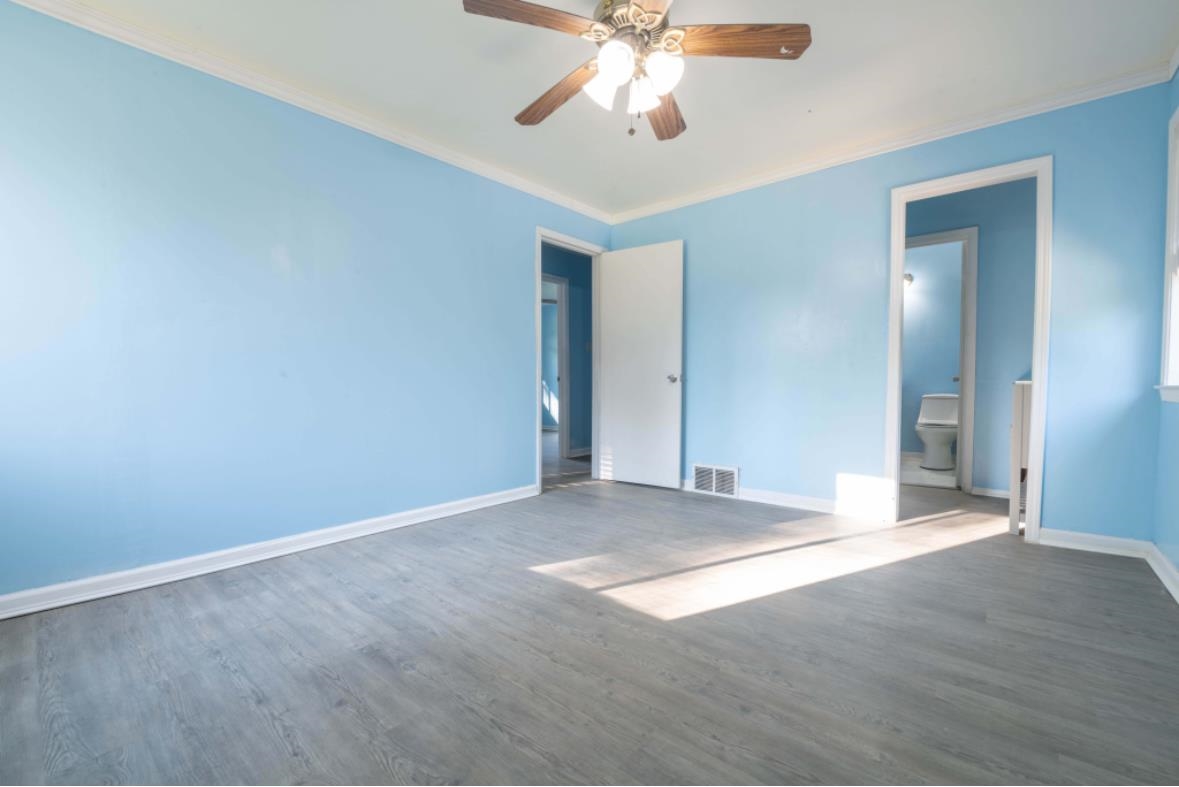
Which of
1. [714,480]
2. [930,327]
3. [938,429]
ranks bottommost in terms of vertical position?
[714,480]

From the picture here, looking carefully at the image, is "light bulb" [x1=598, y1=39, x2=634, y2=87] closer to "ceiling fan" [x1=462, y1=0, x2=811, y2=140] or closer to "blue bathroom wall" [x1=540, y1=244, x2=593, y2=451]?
"ceiling fan" [x1=462, y1=0, x2=811, y2=140]

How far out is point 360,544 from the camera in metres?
2.76

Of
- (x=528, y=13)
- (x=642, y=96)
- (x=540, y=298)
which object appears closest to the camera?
(x=528, y=13)

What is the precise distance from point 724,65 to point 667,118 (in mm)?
406

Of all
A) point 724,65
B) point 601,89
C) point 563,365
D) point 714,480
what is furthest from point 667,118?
point 563,365

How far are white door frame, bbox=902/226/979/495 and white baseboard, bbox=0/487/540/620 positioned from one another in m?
4.32

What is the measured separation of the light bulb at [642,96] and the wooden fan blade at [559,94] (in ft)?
0.67

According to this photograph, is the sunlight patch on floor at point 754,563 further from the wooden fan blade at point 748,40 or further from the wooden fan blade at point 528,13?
the wooden fan blade at point 528,13

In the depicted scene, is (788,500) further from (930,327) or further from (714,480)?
(930,327)

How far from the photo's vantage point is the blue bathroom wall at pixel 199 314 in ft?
6.33

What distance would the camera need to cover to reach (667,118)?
234 centimetres

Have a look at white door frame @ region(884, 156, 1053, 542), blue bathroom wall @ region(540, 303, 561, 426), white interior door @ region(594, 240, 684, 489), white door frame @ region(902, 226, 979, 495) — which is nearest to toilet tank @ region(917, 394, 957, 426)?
white door frame @ region(902, 226, 979, 495)

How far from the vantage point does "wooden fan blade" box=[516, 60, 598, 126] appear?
6.68 feet

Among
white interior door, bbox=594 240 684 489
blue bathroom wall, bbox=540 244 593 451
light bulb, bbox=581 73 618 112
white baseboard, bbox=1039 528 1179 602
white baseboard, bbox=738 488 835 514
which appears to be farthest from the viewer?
blue bathroom wall, bbox=540 244 593 451
